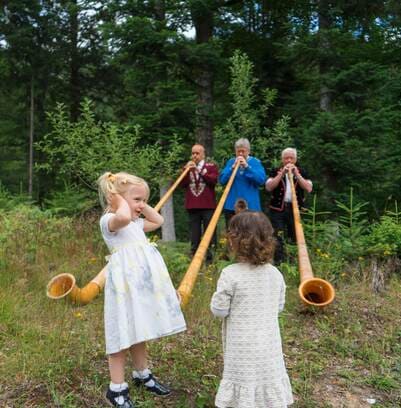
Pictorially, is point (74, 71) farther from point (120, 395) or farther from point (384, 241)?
point (120, 395)

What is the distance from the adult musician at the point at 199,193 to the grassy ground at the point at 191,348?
1.07 meters

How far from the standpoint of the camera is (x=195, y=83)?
11633 mm

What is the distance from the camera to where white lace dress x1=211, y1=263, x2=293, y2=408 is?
102 inches

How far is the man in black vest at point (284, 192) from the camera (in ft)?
20.9

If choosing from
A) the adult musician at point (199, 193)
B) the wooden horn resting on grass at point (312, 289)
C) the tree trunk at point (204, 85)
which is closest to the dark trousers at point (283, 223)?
the adult musician at point (199, 193)

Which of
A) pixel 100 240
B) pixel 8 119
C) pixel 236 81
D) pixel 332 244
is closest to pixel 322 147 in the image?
pixel 236 81

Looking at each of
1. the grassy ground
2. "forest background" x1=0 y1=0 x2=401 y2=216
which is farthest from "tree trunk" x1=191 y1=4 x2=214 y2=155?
the grassy ground

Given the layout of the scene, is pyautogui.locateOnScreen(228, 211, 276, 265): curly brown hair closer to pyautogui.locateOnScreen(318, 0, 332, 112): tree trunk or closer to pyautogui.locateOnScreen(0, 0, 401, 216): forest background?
pyautogui.locateOnScreen(0, 0, 401, 216): forest background

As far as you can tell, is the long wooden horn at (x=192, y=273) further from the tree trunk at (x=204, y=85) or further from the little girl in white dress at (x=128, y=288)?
the tree trunk at (x=204, y=85)

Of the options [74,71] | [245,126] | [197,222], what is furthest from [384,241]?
[74,71]

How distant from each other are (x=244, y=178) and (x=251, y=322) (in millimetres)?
4034

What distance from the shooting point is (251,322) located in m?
2.65

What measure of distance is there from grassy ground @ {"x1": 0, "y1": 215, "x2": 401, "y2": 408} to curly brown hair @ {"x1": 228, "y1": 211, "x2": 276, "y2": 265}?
46.4 inches

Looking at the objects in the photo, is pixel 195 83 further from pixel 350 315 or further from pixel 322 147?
pixel 350 315
